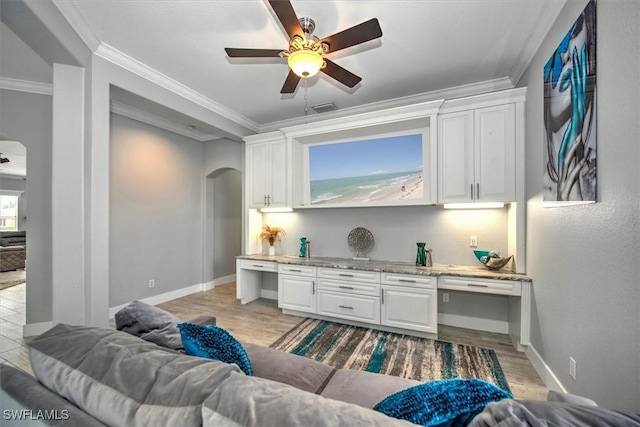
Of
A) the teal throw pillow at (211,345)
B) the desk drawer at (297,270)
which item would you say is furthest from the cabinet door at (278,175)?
the teal throw pillow at (211,345)

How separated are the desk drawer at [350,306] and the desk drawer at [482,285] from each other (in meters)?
0.80

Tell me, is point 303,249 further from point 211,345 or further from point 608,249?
point 608,249

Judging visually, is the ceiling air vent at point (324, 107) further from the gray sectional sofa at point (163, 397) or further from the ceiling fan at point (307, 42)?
the gray sectional sofa at point (163, 397)

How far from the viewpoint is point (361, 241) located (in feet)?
12.5

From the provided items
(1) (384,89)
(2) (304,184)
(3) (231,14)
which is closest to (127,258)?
(2) (304,184)

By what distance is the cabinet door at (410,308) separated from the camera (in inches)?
114

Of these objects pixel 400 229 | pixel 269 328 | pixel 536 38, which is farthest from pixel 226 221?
pixel 536 38

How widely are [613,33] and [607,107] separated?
14.9 inches

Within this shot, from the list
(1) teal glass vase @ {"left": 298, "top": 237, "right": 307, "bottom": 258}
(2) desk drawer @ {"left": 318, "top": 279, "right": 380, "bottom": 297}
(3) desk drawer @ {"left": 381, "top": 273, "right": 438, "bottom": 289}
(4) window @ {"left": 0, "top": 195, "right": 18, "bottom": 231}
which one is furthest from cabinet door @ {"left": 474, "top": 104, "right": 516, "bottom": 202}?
(4) window @ {"left": 0, "top": 195, "right": 18, "bottom": 231}

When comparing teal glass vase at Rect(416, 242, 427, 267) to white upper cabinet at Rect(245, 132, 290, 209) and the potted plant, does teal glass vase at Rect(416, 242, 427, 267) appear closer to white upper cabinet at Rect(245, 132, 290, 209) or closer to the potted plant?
white upper cabinet at Rect(245, 132, 290, 209)

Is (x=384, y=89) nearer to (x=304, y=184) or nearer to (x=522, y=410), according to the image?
(x=304, y=184)

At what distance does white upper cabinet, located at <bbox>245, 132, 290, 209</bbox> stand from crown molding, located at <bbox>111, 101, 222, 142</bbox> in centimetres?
119

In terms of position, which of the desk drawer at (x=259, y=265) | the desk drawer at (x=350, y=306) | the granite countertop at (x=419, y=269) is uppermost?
the granite countertop at (x=419, y=269)

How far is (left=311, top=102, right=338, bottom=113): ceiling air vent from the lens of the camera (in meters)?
3.75
